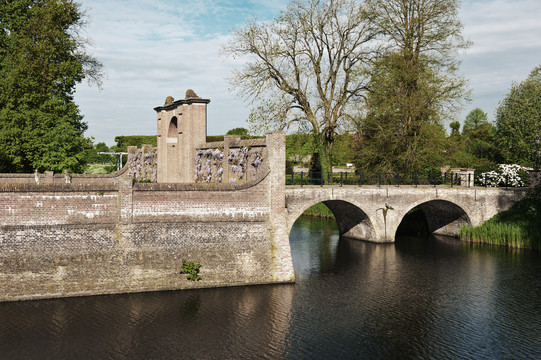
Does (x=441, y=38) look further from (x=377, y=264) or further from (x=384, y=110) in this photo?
(x=377, y=264)

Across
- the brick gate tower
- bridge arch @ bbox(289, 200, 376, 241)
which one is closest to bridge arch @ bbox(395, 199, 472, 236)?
bridge arch @ bbox(289, 200, 376, 241)

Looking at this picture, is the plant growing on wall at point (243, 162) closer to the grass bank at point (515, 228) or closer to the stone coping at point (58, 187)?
the stone coping at point (58, 187)

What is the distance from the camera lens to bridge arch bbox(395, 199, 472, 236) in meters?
29.8

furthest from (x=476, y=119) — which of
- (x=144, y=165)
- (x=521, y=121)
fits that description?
(x=144, y=165)

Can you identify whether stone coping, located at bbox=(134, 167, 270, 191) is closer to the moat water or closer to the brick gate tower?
the moat water

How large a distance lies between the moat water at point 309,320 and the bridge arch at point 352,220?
6140mm

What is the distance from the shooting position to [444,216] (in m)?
31.5

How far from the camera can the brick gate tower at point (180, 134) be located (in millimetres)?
23141

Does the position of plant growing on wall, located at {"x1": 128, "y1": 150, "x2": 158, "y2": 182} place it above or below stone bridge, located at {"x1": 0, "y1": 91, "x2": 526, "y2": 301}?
above

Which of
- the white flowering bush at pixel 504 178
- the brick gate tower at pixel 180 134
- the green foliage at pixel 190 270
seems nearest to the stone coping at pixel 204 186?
the green foliage at pixel 190 270

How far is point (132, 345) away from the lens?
42.4ft

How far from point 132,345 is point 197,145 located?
39.6ft

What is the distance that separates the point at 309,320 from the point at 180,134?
42.3 ft

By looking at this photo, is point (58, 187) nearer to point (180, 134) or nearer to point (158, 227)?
point (158, 227)
